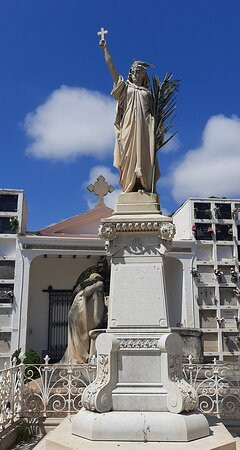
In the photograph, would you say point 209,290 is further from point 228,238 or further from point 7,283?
point 7,283

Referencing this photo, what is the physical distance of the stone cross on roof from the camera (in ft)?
57.1

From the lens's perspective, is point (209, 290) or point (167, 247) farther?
point (209, 290)

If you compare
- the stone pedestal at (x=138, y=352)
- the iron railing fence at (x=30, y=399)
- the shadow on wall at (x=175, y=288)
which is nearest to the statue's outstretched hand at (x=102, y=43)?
the stone pedestal at (x=138, y=352)

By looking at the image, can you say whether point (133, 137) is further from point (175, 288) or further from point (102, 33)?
point (175, 288)

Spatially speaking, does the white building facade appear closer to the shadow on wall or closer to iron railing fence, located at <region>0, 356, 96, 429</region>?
the shadow on wall

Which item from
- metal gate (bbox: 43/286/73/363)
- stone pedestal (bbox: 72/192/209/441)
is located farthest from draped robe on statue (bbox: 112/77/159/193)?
Answer: metal gate (bbox: 43/286/73/363)

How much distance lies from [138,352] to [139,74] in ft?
12.6

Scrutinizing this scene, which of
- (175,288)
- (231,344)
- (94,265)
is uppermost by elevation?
(94,265)

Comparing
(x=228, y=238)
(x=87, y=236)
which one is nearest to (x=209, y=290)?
(x=228, y=238)

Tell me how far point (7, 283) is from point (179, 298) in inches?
261

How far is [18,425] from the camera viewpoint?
604cm

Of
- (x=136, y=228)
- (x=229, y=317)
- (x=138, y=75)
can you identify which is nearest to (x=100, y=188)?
(x=229, y=317)

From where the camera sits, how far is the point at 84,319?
37.4 ft

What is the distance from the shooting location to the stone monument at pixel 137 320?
429cm
